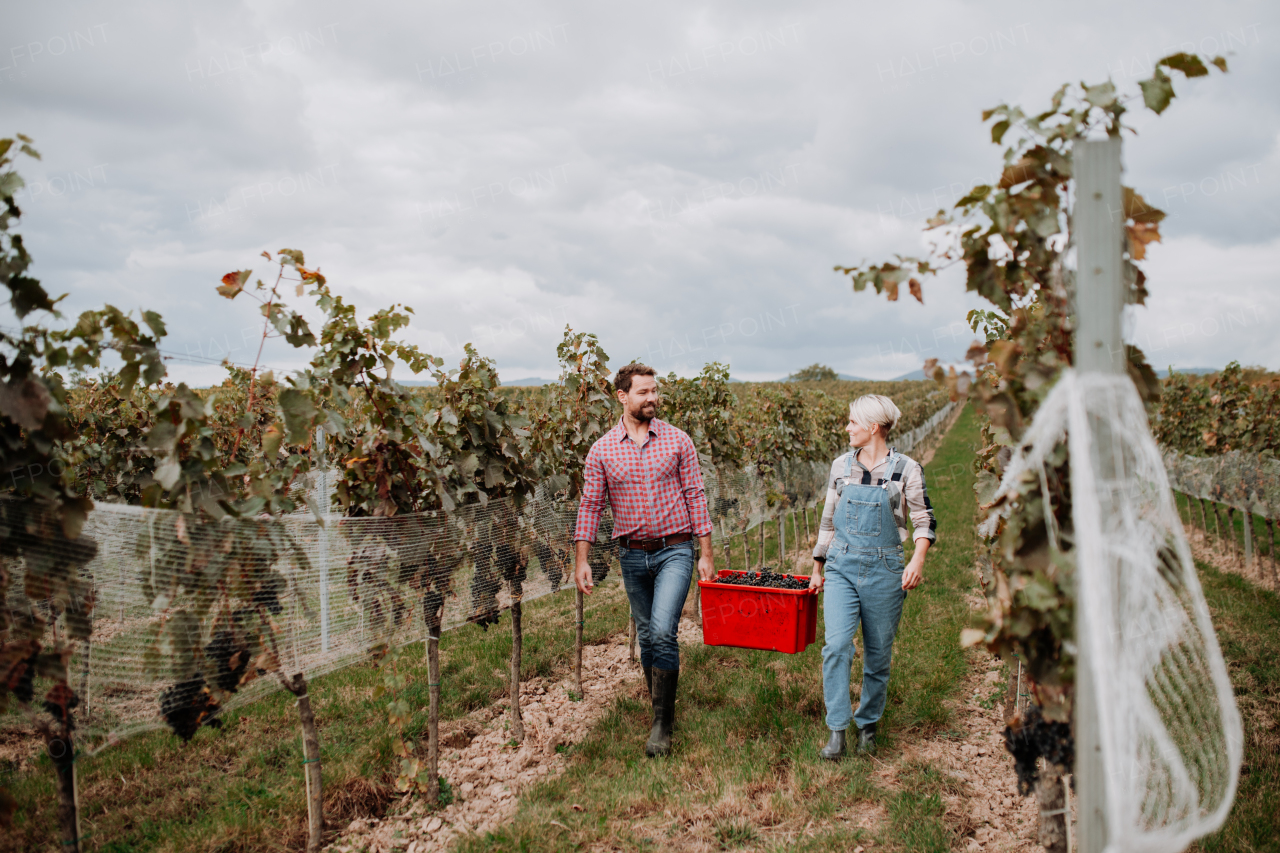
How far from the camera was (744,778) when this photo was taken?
11.7 feet

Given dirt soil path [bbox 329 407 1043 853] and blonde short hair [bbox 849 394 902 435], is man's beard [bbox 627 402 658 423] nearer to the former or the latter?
blonde short hair [bbox 849 394 902 435]

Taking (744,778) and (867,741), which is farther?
(867,741)

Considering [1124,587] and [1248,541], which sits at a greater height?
[1124,587]

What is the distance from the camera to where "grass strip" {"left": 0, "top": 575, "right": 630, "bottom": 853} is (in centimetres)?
327

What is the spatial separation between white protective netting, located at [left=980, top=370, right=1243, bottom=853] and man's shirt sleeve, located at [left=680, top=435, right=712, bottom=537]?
219 cm

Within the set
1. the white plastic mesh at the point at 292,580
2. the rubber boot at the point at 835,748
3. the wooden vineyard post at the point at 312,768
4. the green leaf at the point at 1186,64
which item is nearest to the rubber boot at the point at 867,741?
the rubber boot at the point at 835,748

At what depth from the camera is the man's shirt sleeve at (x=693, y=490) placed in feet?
13.0

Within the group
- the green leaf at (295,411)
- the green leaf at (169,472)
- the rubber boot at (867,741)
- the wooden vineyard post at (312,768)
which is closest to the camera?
the green leaf at (169,472)

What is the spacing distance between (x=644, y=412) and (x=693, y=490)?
50cm

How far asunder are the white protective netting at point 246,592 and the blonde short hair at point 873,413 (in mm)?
2045

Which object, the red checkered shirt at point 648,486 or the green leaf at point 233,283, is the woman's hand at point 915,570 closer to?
the red checkered shirt at point 648,486

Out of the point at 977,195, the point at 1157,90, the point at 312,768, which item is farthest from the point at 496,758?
the point at 1157,90

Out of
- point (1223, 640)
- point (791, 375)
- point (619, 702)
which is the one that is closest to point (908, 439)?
point (1223, 640)

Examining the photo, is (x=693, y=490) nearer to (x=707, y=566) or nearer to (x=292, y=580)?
(x=707, y=566)
